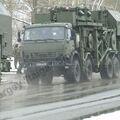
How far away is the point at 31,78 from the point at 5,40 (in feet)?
10.5

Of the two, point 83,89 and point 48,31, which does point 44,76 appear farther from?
point 83,89

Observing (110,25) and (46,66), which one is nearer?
(46,66)

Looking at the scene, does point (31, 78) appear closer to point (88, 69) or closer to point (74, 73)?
point (74, 73)

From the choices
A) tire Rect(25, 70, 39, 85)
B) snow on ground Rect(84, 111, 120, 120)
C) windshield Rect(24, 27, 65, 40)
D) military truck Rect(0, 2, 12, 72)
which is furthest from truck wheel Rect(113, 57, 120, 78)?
snow on ground Rect(84, 111, 120, 120)

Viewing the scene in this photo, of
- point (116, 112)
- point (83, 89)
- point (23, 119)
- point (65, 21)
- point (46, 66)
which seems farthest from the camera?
point (65, 21)

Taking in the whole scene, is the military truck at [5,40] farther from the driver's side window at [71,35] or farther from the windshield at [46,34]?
the driver's side window at [71,35]

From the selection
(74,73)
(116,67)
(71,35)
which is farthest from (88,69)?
(116,67)

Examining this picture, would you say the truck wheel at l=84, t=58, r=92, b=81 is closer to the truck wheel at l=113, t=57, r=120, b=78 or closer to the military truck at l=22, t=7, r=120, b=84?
the military truck at l=22, t=7, r=120, b=84

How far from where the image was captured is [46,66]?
23359mm

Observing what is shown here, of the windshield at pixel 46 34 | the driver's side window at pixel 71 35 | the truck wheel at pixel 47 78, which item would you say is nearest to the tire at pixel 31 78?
the truck wheel at pixel 47 78

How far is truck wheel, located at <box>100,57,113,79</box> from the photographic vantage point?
27.2 metres

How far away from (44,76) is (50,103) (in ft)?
27.3

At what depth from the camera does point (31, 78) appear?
2383cm

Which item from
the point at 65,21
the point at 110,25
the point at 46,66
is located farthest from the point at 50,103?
the point at 110,25
